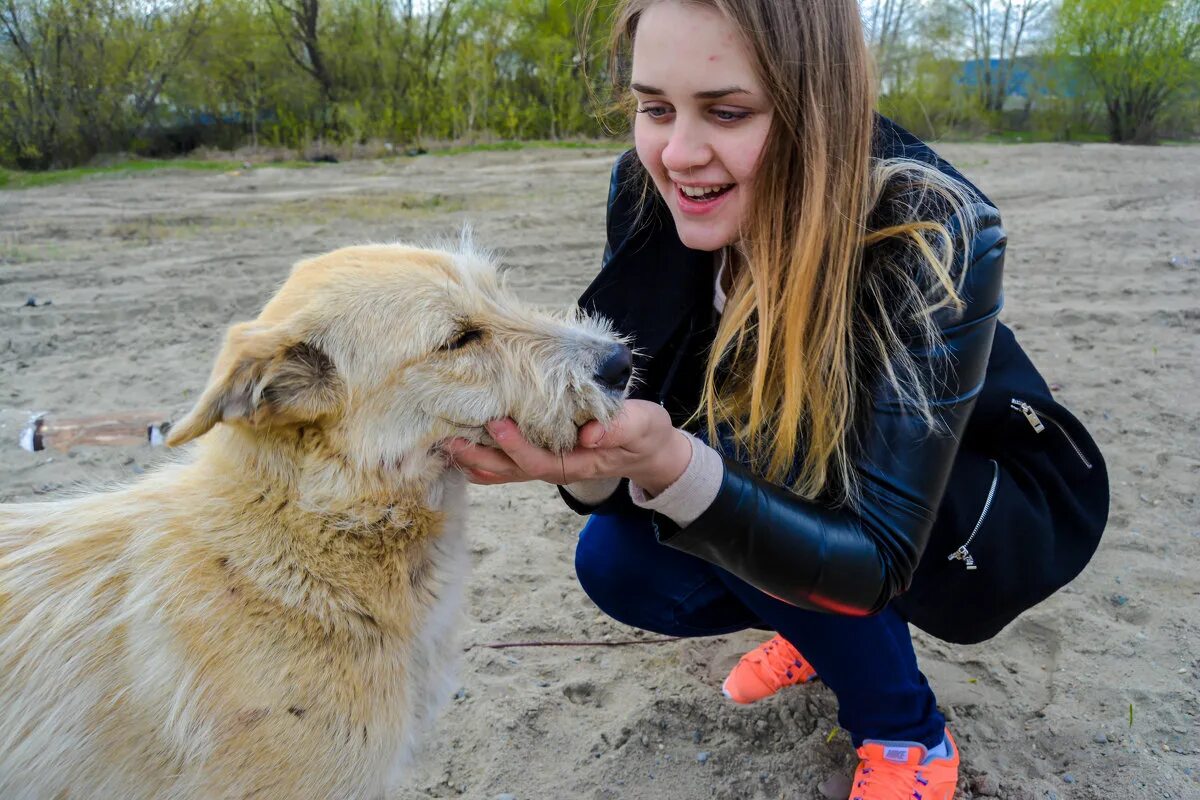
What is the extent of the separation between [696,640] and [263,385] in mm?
2503

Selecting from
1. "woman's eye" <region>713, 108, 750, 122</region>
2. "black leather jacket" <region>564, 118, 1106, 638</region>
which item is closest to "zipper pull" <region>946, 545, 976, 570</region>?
"black leather jacket" <region>564, 118, 1106, 638</region>

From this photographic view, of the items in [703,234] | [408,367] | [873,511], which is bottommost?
[873,511]

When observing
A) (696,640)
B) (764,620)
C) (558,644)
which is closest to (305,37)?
(558,644)

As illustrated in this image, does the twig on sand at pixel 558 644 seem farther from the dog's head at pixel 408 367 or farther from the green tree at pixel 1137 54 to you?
the green tree at pixel 1137 54

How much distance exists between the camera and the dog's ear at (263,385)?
7.59 ft

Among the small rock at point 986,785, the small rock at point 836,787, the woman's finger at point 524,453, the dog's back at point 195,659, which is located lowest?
the small rock at point 836,787

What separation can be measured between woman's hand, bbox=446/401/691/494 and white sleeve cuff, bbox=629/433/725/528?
0.02 meters

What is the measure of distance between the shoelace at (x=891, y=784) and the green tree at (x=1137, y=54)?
3456cm

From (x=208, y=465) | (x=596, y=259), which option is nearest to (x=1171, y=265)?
(x=596, y=259)

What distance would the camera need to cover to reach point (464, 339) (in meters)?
2.77

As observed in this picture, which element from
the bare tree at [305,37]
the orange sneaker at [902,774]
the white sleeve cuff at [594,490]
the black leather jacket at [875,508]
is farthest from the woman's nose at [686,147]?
the bare tree at [305,37]

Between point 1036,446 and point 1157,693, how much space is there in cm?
132

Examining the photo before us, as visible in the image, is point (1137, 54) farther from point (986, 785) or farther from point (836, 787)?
point (836, 787)

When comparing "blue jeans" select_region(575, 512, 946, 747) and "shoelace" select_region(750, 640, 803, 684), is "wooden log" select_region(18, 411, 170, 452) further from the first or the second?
"shoelace" select_region(750, 640, 803, 684)
